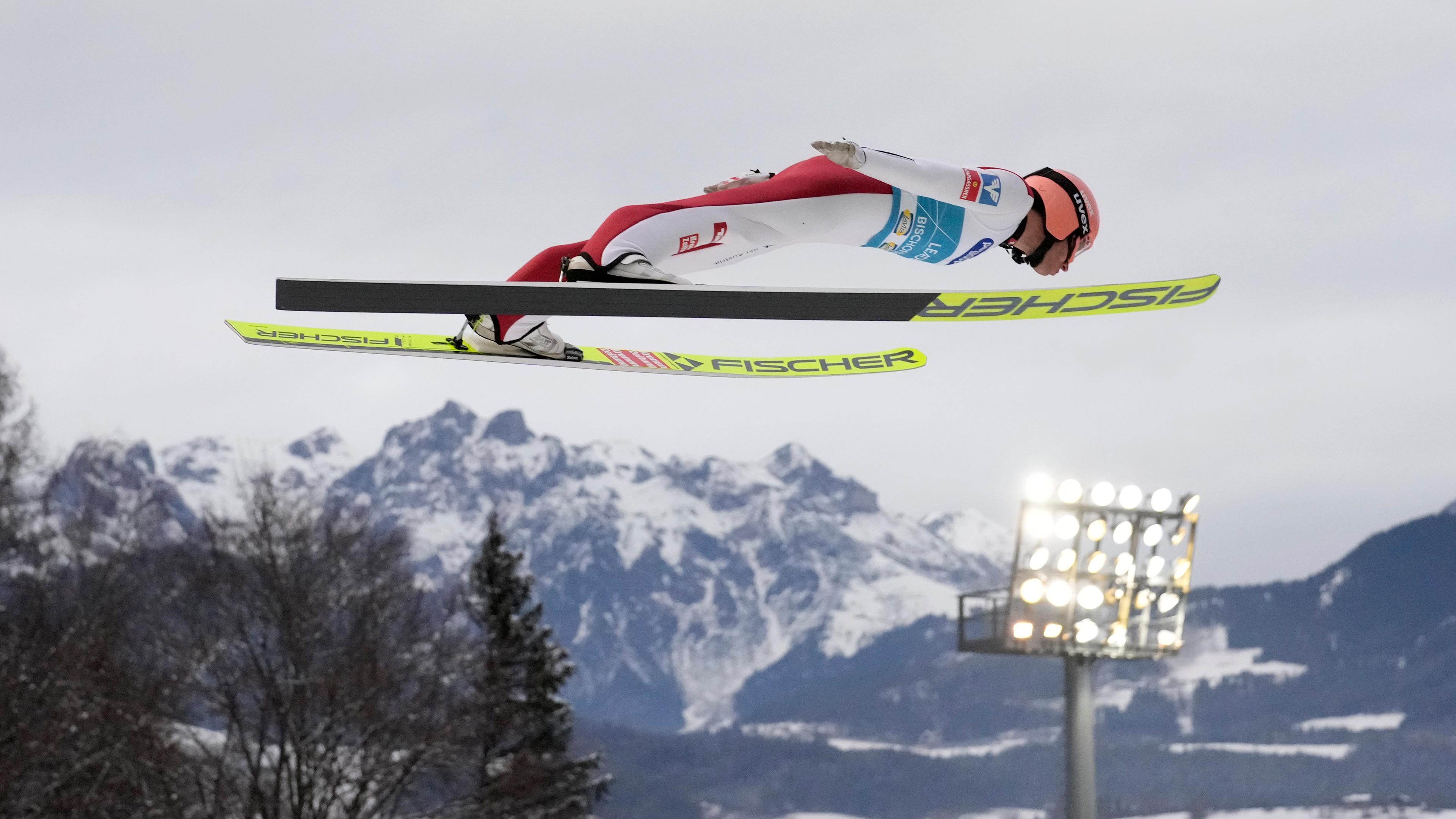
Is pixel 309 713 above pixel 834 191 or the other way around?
the other way around

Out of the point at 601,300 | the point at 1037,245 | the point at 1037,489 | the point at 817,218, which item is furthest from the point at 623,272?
the point at 1037,489

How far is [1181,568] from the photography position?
59.8 feet

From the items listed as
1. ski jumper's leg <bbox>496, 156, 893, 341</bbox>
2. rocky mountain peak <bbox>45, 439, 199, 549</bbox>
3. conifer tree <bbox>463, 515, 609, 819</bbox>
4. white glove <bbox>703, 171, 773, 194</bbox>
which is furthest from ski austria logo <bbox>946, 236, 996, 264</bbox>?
rocky mountain peak <bbox>45, 439, 199, 549</bbox>

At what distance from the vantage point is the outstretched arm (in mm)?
4203

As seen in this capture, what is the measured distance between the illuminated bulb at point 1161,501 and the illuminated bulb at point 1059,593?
5.40 feet

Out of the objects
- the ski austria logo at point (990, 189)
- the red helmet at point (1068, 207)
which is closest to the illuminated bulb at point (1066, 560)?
the red helmet at point (1068, 207)

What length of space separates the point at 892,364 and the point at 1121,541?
1215cm

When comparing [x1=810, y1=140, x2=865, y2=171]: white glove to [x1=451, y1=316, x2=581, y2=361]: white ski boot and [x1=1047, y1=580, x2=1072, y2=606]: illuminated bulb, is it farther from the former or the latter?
[x1=1047, y1=580, x2=1072, y2=606]: illuminated bulb

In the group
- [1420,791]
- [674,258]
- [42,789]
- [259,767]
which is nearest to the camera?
[674,258]

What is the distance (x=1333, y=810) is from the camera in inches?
7165

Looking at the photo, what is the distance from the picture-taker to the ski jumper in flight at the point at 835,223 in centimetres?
444

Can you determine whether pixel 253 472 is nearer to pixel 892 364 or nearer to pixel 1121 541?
pixel 1121 541

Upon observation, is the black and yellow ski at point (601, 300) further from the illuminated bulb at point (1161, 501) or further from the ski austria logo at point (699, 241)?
the illuminated bulb at point (1161, 501)

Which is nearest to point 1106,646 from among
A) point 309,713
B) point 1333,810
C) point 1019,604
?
point 1019,604
